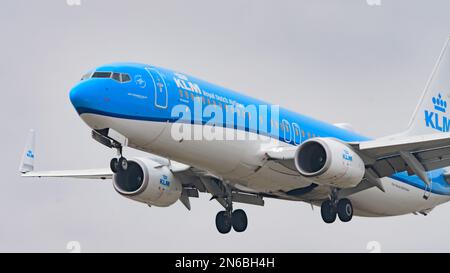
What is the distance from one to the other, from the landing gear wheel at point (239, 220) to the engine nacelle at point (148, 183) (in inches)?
104

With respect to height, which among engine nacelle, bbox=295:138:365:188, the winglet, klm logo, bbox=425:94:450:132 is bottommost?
engine nacelle, bbox=295:138:365:188

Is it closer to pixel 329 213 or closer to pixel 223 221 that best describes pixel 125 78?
pixel 223 221

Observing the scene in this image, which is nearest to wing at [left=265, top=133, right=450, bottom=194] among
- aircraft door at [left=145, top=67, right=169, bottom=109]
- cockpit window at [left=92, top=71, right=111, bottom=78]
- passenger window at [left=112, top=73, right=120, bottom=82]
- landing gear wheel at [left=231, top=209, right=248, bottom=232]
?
aircraft door at [left=145, top=67, right=169, bottom=109]

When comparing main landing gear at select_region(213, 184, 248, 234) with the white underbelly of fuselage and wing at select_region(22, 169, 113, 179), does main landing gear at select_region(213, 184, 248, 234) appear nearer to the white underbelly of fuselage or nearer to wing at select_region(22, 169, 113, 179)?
the white underbelly of fuselage

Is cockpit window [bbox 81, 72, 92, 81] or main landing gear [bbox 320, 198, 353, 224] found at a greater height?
cockpit window [bbox 81, 72, 92, 81]

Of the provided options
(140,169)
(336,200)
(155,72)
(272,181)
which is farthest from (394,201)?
(155,72)

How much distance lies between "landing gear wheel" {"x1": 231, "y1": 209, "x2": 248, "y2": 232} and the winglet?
10.8 meters

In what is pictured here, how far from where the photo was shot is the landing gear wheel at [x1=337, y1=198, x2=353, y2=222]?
44.5 meters

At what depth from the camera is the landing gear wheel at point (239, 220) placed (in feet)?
150

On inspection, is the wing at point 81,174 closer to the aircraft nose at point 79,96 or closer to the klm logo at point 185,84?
the klm logo at point 185,84

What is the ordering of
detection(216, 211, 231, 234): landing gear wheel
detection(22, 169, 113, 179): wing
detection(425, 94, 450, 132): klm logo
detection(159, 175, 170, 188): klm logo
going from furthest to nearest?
detection(425, 94, 450, 132): klm logo, detection(22, 169, 113, 179): wing, detection(216, 211, 231, 234): landing gear wheel, detection(159, 175, 170, 188): klm logo

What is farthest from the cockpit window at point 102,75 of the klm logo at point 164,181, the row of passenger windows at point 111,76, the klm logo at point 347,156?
the klm logo at point 347,156

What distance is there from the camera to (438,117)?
5406 cm

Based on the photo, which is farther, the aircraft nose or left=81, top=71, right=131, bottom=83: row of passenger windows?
left=81, top=71, right=131, bottom=83: row of passenger windows
